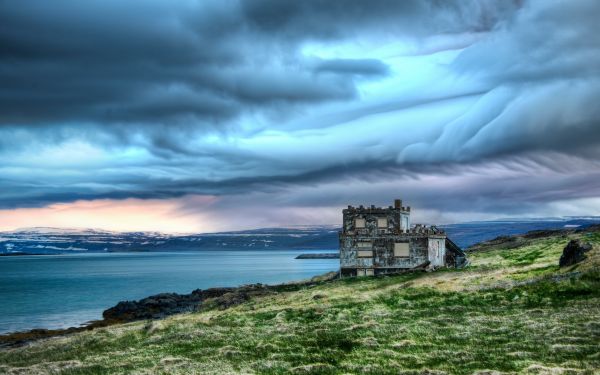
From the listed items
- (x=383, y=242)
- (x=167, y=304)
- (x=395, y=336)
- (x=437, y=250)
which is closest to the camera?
(x=395, y=336)

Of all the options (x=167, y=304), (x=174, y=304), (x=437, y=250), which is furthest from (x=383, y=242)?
(x=167, y=304)

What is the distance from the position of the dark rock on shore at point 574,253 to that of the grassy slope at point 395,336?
0.99 metres

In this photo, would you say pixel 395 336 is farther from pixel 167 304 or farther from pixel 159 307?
pixel 167 304

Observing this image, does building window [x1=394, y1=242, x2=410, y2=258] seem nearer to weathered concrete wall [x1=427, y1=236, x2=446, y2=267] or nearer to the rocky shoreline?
weathered concrete wall [x1=427, y1=236, x2=446, y2=267]

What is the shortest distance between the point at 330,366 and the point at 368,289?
35.5m

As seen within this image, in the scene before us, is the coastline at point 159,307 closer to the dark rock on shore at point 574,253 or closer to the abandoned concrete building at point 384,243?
the abandoned concrete building at point 384,243

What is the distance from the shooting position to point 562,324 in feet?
97.2

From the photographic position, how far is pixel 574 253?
4991 centimetres

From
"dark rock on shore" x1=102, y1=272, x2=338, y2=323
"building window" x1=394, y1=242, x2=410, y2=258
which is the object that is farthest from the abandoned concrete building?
"dark rock on shore" x1=102, y1=272, x2=338, y2=323

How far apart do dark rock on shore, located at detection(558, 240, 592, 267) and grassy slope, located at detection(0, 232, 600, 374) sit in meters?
0.99

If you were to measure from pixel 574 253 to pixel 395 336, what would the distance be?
85.3 ft

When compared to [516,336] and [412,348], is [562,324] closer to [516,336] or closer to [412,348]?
[516,336]

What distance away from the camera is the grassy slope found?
24.5m

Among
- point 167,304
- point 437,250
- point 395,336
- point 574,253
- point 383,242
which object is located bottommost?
point 167,304
